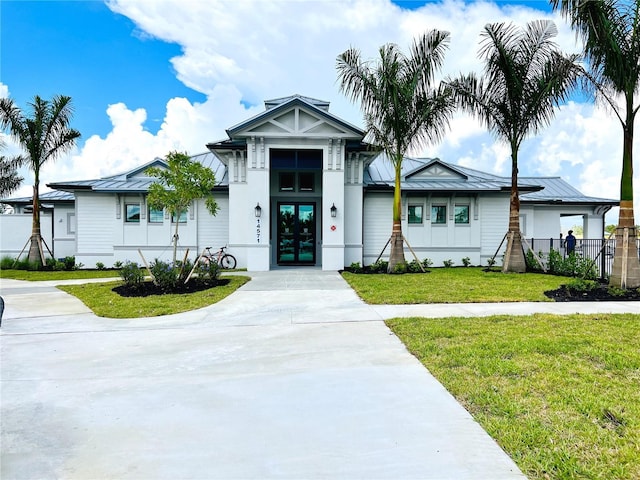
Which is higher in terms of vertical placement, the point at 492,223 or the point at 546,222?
the point at 546,222

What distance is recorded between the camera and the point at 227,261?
16266mm

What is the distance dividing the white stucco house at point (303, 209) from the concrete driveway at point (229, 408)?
9860mm

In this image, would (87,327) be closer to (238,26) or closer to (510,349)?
(510,349)

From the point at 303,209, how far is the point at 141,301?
10.1 metres

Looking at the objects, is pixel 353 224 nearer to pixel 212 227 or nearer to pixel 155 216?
pixel 212 227

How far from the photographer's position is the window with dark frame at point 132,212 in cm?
1723

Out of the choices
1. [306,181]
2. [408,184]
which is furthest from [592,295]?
[306,181]

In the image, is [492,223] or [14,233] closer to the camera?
[492,223]

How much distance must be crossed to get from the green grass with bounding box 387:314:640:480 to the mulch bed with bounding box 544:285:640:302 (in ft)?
7.72

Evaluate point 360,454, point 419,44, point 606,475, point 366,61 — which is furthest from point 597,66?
point 360,454

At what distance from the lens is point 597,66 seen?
9.68 m

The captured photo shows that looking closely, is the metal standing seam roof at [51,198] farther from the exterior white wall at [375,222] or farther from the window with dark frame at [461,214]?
the window with dark frame at [461,214]

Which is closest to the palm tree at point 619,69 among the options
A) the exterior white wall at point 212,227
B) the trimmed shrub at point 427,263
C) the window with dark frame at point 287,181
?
the trimmed shrub at point 427,263

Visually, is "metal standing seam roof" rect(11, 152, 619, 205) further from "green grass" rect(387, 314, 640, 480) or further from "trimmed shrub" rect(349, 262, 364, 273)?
"green grass" rect(387, 314, 640, 480)
